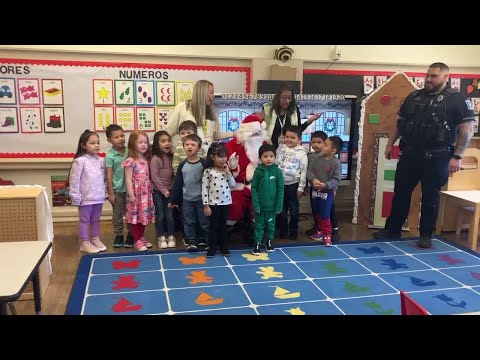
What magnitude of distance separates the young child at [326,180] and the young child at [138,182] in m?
1.57

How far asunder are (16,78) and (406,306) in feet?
15.0

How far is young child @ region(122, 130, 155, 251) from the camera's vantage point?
12.8 feet

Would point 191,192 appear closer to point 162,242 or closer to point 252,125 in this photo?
point 162,242

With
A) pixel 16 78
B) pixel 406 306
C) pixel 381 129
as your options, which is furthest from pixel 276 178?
pixel 16 78

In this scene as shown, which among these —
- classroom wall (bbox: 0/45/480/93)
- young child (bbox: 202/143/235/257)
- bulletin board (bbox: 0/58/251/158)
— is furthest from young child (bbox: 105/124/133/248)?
classroom wall (bbox: 0/45/480/93)

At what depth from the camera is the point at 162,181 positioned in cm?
402

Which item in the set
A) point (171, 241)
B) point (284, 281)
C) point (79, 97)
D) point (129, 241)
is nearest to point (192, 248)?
point (171, 241)

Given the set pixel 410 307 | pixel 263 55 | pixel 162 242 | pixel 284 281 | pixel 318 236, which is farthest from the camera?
pixel 263 55

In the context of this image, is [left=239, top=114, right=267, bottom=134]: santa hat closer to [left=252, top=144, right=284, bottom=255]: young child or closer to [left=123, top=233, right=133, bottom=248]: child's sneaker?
[left=252, top=144, right=284, bottom=255]: young child

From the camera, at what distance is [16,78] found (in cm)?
462

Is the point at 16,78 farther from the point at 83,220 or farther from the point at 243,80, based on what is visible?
the point at 243,80

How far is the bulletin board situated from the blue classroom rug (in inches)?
67.9

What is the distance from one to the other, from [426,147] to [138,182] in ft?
8.92

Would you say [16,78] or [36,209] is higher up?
[16,78]
